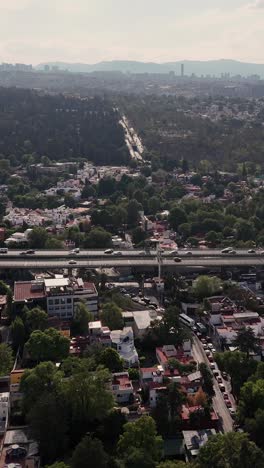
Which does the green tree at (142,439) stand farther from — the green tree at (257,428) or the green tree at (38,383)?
the green tree at (38,383)

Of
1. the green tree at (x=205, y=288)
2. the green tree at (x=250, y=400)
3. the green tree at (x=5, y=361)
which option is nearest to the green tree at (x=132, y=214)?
the green tree at (x=205, y=288)

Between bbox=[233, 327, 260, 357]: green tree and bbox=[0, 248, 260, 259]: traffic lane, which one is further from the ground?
bbox=[0, 248, 260, 259]: traffic lane

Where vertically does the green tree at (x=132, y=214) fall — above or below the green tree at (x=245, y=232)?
above

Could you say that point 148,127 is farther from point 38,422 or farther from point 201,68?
point 201,68

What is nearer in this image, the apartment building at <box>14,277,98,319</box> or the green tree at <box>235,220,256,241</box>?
the apartment building at <box>14,277,98,319</box>

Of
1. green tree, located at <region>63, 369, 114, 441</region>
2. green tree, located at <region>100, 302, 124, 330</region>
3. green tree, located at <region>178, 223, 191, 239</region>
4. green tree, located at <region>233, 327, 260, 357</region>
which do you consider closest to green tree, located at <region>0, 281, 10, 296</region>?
green tree, located at <region>100, 302, 124, 330</region>

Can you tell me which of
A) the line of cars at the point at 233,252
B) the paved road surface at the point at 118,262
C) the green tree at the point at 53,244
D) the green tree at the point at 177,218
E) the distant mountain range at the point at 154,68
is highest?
the distant mountain range at the point at 154,68

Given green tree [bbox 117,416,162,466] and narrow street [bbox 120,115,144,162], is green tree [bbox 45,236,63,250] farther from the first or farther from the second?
narrow street [bbox 120,115,144,162]
